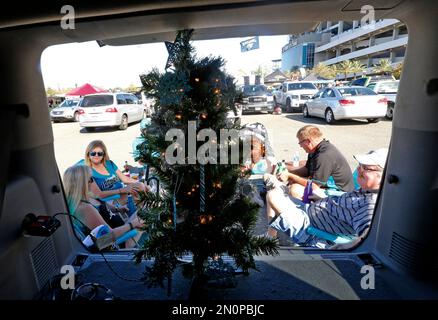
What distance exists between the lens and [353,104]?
11570mm

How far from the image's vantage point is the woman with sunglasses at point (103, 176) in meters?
→ 3.82

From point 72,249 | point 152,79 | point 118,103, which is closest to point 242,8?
point 152,79

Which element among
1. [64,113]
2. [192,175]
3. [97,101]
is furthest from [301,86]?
[192,175]

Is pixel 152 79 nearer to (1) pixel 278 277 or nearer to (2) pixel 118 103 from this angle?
(1) pixel 278 277

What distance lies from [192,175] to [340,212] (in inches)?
73.1

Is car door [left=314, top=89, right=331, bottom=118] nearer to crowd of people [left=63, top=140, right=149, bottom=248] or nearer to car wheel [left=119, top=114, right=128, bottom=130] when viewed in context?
car wheel [left=119, top=114, right=128, bottom=130]

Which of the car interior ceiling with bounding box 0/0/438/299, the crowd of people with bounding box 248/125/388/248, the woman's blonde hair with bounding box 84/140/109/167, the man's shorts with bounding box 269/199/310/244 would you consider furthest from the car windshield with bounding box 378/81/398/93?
the woman's blonde hair with bounding box 84/140/109/167

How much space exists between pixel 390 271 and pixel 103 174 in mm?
3537

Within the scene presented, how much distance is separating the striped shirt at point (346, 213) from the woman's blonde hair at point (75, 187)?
2.41 metres

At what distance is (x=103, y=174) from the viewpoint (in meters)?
4.02

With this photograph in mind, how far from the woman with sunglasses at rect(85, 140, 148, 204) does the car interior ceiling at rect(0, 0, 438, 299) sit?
150 centimetres

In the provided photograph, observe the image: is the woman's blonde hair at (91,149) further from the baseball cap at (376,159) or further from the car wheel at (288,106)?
the car wheel at (288,106)

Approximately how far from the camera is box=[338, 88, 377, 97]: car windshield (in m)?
11.7

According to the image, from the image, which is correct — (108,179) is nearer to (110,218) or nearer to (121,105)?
(110,218)
